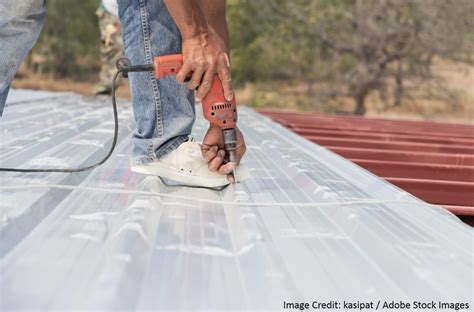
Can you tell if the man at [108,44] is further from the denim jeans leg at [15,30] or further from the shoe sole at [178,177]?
the shoe sole at [178,177]

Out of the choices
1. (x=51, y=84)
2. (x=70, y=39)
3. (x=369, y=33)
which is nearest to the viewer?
(x=369, y=33)

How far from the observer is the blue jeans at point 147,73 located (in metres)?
1.93

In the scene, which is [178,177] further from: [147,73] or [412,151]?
[412,151]

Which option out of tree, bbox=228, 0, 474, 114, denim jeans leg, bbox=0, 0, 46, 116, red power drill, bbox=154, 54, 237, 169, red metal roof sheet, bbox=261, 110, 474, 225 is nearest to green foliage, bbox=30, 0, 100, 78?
tree, bbox=228, 0, 474, 114

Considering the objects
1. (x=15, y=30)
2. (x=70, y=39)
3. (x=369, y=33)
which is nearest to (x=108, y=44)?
(x=15, y=30)

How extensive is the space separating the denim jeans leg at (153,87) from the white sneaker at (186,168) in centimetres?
3

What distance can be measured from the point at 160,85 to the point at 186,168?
271 millimetres

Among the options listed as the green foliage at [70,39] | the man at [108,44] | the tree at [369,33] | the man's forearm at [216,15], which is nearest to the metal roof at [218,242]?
the man's forearm at [216,15]

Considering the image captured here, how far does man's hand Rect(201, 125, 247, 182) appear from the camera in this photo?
193 cm

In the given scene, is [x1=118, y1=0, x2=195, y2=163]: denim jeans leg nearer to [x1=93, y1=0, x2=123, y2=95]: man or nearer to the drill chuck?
the drill chuck

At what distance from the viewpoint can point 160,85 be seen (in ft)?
6.56

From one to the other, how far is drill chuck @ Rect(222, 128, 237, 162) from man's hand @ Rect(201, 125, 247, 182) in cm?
2

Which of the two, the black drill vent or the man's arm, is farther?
the black drill vent

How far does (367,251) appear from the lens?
1.34m
